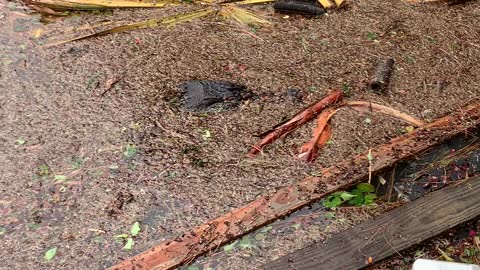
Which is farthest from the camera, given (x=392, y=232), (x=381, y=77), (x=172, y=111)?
(x=381, y=77)

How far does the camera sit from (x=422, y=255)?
2838 millimetres

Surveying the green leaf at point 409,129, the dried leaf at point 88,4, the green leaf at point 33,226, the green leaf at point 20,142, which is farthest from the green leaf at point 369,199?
the dried leaf at point 88,4

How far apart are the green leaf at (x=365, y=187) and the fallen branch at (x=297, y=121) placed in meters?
0.58

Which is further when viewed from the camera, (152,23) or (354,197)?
(152,23)

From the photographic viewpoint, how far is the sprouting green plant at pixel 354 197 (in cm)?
306

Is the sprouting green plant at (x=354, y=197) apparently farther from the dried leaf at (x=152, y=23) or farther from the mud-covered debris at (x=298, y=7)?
the dried leaf at (x=152, y=23)

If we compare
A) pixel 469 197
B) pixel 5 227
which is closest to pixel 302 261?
pixel 469 197

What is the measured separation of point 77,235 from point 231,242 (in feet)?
2.63

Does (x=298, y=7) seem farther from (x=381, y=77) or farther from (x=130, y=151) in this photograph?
(x=130, y=151)

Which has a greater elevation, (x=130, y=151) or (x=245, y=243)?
(x=130, y=151)

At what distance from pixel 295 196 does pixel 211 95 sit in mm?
1016

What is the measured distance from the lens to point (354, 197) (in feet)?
10.1

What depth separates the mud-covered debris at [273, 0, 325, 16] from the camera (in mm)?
4395

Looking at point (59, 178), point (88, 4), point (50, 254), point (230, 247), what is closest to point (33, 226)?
point (50, 254)
